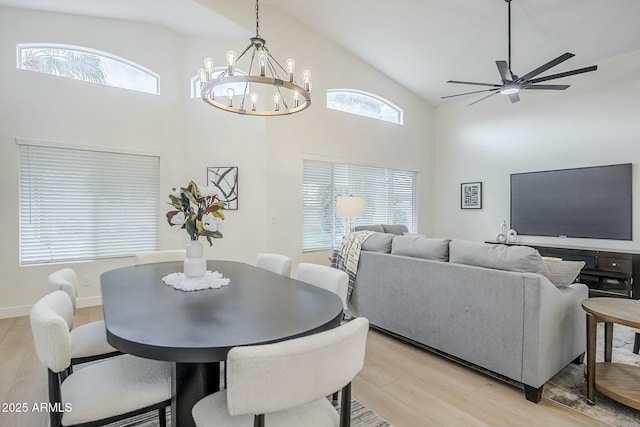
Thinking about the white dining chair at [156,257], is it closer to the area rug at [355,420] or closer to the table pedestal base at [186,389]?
the area rug at [355,420]

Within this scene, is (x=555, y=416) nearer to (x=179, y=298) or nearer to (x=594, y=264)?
(x=179, y=298)

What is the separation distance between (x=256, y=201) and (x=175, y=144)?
4.84 ft

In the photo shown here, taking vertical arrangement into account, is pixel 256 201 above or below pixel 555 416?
above

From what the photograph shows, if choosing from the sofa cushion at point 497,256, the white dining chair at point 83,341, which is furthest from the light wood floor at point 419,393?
the sofa cushion at point 497,256

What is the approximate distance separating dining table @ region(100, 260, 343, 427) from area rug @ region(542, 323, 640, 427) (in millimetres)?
1794

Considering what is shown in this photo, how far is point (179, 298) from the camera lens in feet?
5.84

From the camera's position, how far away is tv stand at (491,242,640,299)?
4.21 meters

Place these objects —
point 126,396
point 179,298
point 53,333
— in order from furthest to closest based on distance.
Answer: point 179,298
point 126,396
point 53,333

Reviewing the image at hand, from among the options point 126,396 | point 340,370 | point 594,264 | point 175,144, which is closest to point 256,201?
point 175,144

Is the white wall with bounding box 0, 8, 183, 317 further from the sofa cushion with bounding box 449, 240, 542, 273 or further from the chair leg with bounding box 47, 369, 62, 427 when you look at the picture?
the sofa cushion with bounding box 449, 240, 542, 273

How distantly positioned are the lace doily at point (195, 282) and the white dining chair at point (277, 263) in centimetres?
60

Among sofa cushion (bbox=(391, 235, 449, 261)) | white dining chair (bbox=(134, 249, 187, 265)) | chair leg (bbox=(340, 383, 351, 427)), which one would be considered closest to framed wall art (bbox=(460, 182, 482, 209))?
sofa cushion (bbox=(391, 235, 449, 261))

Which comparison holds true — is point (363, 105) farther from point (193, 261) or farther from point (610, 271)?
point (193, 261)

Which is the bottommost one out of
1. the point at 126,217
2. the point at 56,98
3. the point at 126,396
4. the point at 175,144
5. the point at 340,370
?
the point at 126,396
